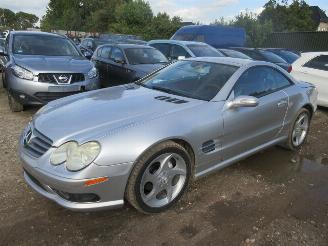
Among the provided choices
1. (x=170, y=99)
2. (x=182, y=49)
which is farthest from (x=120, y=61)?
(x=170, y=99)

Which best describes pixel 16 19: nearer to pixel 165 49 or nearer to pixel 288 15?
pixel 288 15

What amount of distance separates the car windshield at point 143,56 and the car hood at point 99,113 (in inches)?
170

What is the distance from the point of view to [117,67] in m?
8.84

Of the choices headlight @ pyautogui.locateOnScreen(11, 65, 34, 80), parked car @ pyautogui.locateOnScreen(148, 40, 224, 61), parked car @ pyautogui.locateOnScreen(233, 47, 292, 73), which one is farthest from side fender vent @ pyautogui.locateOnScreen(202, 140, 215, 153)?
parked car @ pyautogui.locateOnScreen(233, 47, 292, 73)

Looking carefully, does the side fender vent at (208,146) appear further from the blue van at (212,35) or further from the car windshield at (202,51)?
the blue van at (212,35)

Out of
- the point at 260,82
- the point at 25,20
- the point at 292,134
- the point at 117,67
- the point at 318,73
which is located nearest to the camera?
the point at 260,82

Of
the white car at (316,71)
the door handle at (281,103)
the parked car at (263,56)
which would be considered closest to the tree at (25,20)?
the parked car at (263,56)

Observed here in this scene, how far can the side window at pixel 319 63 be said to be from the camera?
8.05 m

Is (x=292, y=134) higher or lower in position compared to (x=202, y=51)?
lower

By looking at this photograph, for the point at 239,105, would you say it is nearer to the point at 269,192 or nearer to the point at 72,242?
the point at 269,192

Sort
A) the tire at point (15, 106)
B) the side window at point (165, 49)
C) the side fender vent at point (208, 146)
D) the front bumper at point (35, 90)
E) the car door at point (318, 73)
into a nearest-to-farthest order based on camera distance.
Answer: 1. the side fender vent at point (208, 146)
2. the front bumper at point (35, 90)
3. the tire at point (15, 106)
4. the car door at point (318, 73)
5. the side window at point (165, 49)

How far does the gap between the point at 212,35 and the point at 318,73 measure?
8712 millimetres

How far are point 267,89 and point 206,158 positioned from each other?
4.96 feet

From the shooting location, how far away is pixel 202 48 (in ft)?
36.2
